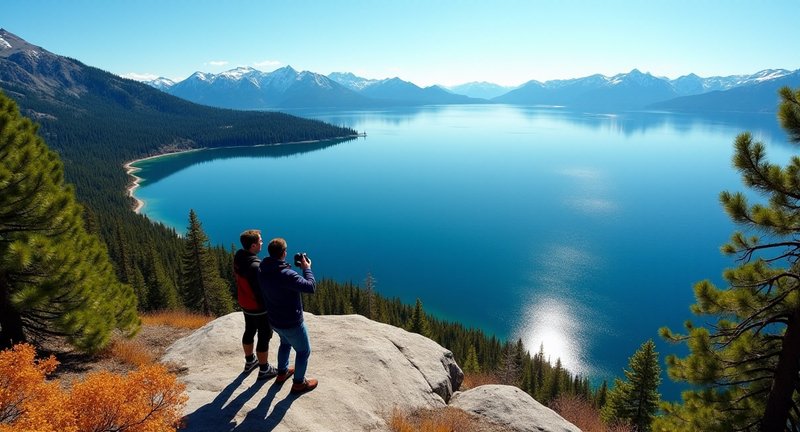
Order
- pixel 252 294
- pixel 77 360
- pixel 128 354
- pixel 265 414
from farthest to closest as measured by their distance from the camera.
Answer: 1. pixel 128 354
2. pixel 77 360
3. pixel 252 294
4. pixel 265 414

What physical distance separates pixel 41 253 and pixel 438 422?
10.5 meters

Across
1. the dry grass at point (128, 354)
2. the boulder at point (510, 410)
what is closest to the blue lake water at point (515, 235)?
the boulder at point (510, 410)

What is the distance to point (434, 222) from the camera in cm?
11131

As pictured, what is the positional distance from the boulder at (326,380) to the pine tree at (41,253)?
2518 mm

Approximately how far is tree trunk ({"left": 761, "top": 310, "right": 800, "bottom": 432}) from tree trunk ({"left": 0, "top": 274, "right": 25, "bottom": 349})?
17603 millimetres

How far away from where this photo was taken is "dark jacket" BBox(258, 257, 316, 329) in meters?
7.70

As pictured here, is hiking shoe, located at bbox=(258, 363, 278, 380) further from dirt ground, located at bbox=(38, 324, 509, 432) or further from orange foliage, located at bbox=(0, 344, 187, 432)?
orange foliage, located at bbox=(0, 344, 187, 432)

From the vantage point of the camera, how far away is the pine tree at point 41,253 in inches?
382

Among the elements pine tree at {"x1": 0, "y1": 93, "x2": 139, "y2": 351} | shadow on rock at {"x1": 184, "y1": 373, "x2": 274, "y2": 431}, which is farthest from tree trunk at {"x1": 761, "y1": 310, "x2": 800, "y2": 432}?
pine tree at {"x1": 0, "y1": 93, "x2": 139, "y2": 351}

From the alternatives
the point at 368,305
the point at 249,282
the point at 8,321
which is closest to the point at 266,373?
the point at 249,282

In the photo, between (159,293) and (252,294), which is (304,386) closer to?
(252,294)

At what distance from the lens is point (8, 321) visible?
412 inches

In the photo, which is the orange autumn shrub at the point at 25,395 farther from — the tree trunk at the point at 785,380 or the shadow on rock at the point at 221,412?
the tree trunk at the point at 785,380

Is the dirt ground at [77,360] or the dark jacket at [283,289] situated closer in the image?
the dark jacket at [283,289]
